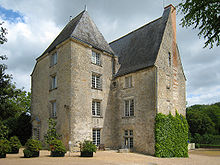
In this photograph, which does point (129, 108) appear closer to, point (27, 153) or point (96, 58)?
point (96, 58)

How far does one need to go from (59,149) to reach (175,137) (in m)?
9.42

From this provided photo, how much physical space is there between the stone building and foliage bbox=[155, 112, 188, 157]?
0.55 metres

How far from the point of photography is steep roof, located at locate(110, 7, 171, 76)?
18.1 m

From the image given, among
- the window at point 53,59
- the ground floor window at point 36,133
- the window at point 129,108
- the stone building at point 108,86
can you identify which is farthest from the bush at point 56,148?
the window at point 53,59

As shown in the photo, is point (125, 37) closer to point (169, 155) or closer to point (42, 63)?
point (42, 63)

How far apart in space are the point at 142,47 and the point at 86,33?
17.9 ft

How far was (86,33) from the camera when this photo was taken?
63.2 feet

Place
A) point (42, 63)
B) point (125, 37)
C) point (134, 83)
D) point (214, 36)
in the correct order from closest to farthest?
point (214, 36) → point (134, 83) → point (42, 63) → point (125, 37)

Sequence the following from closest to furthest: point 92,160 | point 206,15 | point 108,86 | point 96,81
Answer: point 206,15 → point 92,160 → point 96,81 → point 108,86

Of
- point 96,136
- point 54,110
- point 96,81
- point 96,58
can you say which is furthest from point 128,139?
point 96,58

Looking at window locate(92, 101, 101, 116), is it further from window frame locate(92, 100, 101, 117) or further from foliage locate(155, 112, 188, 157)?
foliage locate(155, 112, 188, 157)

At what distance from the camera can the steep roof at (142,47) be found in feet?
59.3

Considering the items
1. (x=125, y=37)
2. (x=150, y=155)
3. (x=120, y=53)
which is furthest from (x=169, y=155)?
(x=125, y=37)

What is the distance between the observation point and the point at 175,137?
55.0 feet
